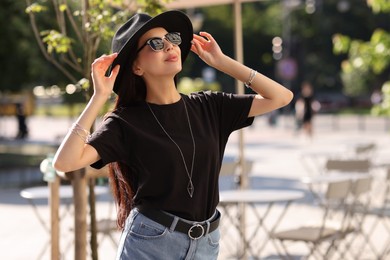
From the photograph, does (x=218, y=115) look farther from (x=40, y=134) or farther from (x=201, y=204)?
(x=40, y=134)


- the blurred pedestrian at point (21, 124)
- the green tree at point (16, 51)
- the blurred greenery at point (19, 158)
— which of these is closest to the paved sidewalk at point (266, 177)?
the blurred pedestrian at point (21, 124)

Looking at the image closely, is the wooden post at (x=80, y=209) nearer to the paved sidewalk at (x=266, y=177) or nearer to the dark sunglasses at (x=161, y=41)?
the dark sunglasses at (x=161, y=41)

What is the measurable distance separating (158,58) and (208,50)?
32 cm

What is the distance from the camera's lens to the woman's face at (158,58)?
139 inches

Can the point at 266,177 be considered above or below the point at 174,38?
below

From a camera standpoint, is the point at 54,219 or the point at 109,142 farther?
the point at 54,219

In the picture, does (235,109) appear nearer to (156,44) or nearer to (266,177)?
(156,44)

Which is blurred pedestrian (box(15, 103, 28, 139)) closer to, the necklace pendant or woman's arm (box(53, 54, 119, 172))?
woman's arm (box(53, 54, 119, 172))

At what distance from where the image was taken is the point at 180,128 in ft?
11.4

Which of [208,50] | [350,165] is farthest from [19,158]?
[208,50]

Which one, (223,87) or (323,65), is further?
(223,87)

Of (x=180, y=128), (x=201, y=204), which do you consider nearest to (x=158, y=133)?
(x=180, y=128)

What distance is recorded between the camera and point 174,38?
3570mm

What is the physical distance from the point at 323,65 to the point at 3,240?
2426 inches
